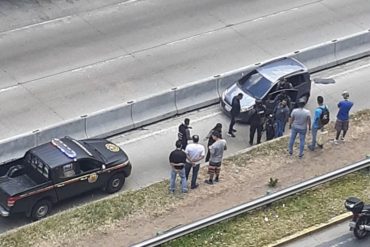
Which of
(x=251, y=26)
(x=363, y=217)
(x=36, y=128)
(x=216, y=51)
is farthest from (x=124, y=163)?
(x=251, y=26)

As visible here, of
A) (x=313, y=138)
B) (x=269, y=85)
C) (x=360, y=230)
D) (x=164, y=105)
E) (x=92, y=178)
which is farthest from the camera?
(x=164, y=105)

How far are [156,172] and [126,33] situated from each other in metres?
8.69

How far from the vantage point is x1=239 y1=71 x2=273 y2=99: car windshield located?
29250mm

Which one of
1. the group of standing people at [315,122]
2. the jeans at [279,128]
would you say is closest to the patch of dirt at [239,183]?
the group of standing people at [315,122]

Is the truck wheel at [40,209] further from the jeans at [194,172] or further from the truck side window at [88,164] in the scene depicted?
the jeans at [194,172]

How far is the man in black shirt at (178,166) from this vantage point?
2466 cm

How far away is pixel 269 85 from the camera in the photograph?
1153 inches

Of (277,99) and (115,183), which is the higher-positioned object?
(277,99)

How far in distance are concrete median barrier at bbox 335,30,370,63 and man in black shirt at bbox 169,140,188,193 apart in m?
Result: 9.22

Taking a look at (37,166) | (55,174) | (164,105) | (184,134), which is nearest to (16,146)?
(37,166)

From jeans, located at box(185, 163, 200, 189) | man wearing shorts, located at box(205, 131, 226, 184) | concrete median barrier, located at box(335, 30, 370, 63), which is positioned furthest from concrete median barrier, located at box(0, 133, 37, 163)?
concrete median barrier, located at box(335, 30, 370, 63)

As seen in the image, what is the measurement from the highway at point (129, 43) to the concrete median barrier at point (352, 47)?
1231mm

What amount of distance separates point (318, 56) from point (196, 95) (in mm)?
4568

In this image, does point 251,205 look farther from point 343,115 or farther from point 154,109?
→ point 154,109
